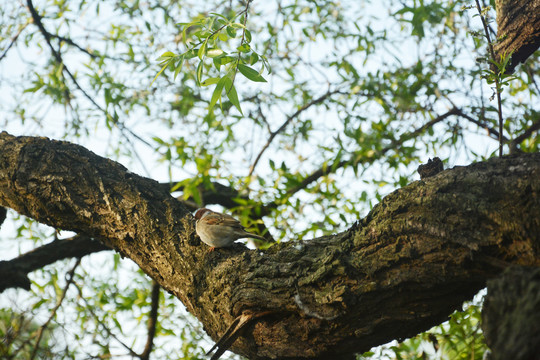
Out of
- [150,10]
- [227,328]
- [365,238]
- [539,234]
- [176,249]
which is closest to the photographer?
[539,234]

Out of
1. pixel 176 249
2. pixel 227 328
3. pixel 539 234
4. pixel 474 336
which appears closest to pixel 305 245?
pixel 227 328

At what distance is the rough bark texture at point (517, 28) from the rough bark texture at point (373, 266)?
0.85 meters

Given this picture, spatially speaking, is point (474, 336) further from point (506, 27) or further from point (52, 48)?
point (52, 48)

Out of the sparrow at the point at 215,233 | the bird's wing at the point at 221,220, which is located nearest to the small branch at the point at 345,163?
the bird's wing at the point at 221,220

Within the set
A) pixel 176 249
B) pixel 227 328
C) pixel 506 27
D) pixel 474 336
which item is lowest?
pixel 474 336

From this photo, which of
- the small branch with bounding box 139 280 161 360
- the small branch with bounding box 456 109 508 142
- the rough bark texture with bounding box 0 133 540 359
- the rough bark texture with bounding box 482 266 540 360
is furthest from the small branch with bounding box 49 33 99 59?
the rough bark texture with bounding box 482 266 540 360

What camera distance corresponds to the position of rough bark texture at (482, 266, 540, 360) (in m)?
1.52

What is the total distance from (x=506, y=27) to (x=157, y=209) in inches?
91.0

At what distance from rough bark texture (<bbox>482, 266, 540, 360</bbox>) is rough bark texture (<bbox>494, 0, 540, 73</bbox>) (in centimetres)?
134

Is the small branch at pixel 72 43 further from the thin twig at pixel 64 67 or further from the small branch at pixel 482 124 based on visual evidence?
the small branch at pixel 482 124

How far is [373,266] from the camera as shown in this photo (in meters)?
2.14

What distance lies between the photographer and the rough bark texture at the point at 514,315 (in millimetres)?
1521

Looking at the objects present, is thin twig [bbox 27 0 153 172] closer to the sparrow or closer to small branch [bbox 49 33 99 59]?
small branch [bbox 49 33 99 59]

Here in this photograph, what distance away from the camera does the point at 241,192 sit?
4.94 m
